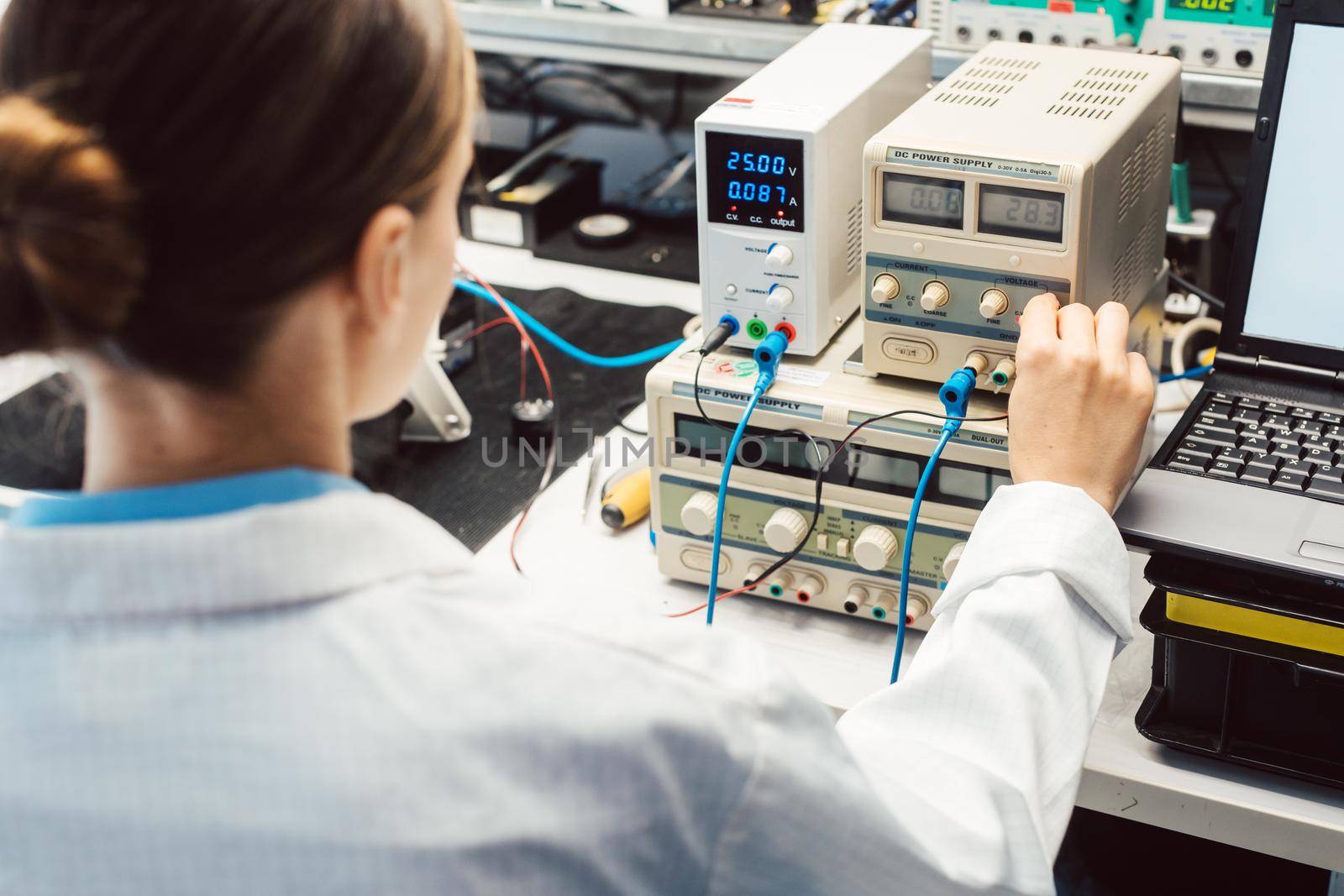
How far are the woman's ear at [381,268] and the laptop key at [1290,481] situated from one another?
0.74 metres

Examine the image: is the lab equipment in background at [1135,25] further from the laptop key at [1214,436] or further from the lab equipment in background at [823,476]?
the laptop key at [1214,436]

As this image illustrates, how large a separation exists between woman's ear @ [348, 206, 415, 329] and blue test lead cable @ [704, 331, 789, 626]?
0.55m

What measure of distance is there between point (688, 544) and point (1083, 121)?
0.51 meters

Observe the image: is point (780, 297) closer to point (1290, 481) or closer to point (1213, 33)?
point (1290, 481)

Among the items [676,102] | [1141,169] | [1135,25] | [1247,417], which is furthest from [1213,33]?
[676,102]

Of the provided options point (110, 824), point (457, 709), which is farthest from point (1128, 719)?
point (110, 824)

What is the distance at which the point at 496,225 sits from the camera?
6.82 ft

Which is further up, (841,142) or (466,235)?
(841,142)

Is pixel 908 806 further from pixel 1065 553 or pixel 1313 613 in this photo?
pixel 1313 613

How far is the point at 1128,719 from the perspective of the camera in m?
1.08

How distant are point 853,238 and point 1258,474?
411 mm

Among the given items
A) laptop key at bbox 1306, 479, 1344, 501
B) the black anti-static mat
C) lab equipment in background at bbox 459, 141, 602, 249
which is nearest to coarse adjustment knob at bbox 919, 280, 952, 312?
laptop key at bbox 1306, 479, 1344, 501

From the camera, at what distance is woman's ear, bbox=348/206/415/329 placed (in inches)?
22.7

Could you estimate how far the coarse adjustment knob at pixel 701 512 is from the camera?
3.90ft
